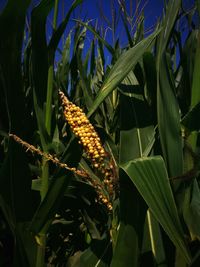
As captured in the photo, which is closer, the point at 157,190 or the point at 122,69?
the point at 157,190

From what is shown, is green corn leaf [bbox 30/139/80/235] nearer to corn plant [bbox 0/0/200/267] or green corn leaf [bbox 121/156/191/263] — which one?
corn plant [bbox 0/0/200/267]

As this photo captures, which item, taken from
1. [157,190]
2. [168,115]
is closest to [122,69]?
[168,115]

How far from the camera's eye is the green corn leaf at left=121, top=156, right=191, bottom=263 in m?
0.57

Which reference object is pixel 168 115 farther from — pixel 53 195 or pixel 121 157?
pixel 53 195

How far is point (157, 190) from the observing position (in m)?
0.58

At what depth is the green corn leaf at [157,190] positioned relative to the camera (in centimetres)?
57

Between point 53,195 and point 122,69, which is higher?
point 122,69

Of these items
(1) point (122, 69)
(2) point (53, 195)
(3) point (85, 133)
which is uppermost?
(1) point (122, 69)

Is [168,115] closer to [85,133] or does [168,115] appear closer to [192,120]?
[192,120]

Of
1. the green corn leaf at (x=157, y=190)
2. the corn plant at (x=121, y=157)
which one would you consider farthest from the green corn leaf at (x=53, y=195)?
the green corn leaf at (x=157, y=190)

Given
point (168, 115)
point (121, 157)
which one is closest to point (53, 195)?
point (121, 157)

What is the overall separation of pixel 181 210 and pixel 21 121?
38 centimetres

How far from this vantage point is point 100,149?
1.94 ft

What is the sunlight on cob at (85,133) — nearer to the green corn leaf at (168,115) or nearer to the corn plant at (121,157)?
the corn plant at (121,157)
